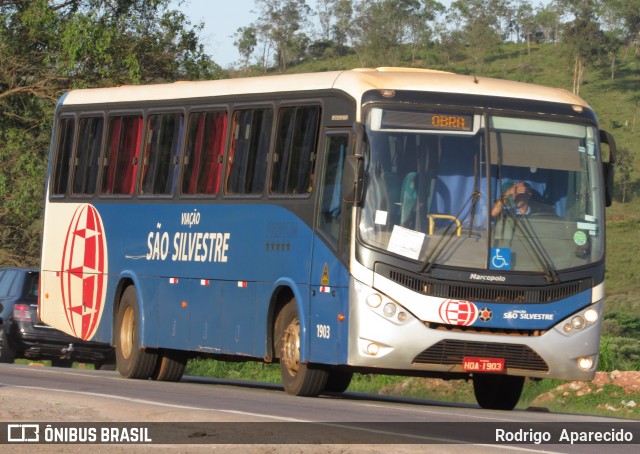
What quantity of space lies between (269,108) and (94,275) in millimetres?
4616

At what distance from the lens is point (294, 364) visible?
1614cm

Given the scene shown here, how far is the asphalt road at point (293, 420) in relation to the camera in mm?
10789

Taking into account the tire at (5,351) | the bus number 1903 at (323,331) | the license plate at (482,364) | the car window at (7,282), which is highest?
the car window at (7,282)

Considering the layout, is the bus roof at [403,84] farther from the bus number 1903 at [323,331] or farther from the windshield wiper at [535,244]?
the bus number 1903 at [323,331]

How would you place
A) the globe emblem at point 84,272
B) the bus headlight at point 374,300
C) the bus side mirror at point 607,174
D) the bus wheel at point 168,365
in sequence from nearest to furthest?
the bus headlight at point 374,300
the bus side mirror at point 607,174
the bus wheel at point 168,365
the globe emblem at point 84,272

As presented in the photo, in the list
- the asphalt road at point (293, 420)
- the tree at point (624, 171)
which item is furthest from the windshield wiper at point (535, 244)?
the tree at point (624, 171)

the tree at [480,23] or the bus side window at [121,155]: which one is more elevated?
the tree at [480,23]

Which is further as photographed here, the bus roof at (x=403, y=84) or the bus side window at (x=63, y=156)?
the bus side window at (x=63, y=156)

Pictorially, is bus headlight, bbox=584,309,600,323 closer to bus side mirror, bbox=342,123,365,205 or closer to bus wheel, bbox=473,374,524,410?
bus wheel, bbox=473,374,524,410

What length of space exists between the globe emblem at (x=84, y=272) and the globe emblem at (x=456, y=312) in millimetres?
6781

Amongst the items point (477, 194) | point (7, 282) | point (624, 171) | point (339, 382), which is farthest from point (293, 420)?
point (624, 171)

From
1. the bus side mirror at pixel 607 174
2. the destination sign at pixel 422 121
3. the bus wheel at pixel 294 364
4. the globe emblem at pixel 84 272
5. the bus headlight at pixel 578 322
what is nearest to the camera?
the destination sign at pixel 422 121

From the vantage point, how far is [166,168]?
18938 millimetres

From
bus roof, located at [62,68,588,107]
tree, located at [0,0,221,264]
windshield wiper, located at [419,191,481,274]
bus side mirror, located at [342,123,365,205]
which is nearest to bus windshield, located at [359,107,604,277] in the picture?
windshield wiper, located at [419,191,481,274]
